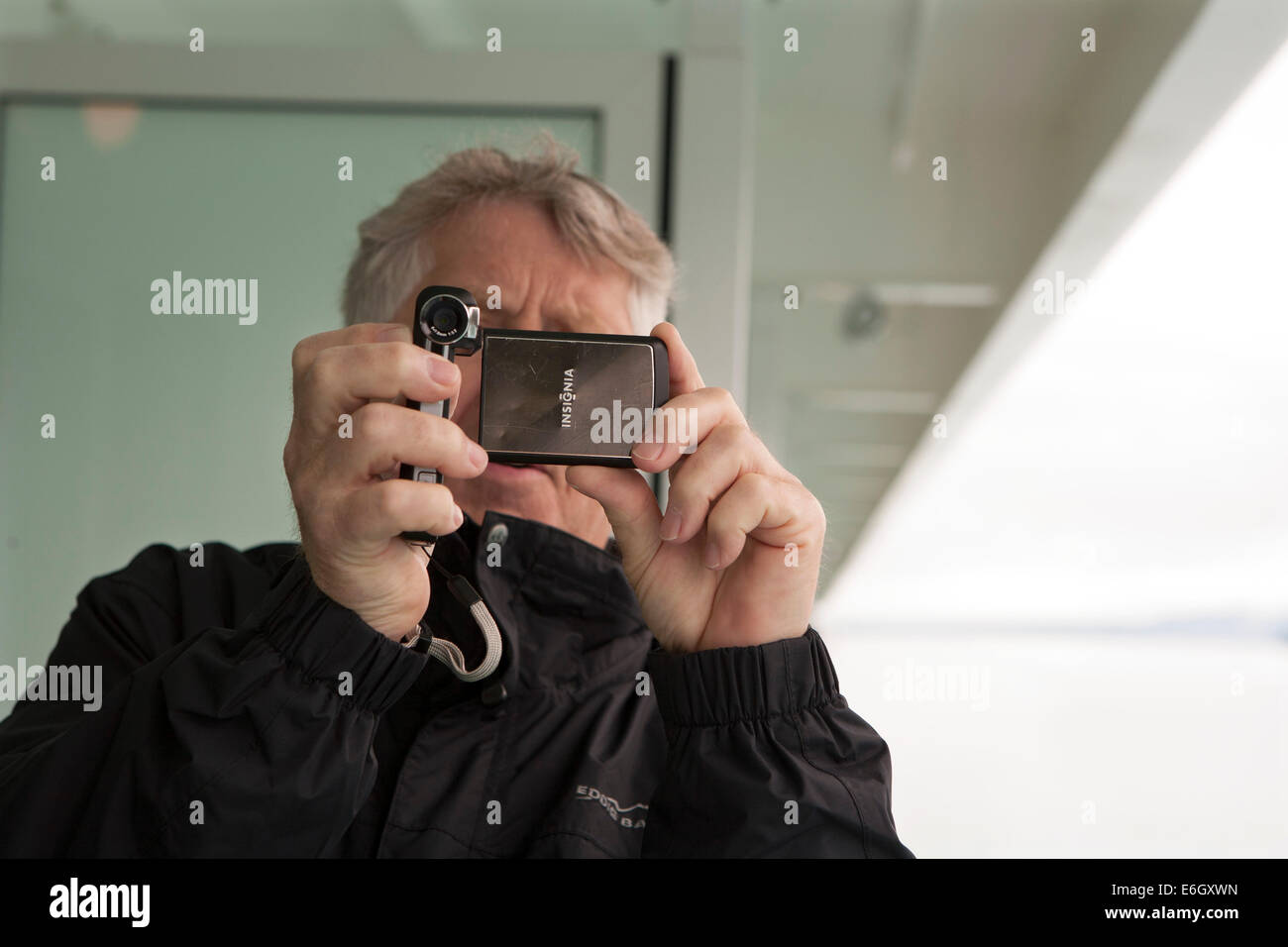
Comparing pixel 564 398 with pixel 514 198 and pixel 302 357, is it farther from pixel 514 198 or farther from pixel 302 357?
pixel 514 198

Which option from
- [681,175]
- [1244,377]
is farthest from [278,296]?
[1244,377]

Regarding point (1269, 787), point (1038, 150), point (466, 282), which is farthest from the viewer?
point (1269, 787)

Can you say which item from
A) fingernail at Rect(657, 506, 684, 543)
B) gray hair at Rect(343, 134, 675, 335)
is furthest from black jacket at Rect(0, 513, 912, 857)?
gray hair at Rect(343, 134, 675, 335)

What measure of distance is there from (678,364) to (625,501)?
4.9 inches

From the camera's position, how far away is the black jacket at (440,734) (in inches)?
→ 28.0

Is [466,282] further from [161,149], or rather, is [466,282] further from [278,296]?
[161,149]

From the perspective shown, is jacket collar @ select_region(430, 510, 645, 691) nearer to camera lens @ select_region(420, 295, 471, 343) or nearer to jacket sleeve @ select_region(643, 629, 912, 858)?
jacket sleeve @ select_region(643, 629, 912, 858)

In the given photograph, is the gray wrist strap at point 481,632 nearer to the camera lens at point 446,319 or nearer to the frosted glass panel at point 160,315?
Result: the camera lens at point 446,319

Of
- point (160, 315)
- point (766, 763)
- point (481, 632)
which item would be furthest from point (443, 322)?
point (160, 315)

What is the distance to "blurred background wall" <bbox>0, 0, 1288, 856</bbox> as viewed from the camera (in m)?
1.47

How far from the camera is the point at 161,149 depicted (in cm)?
149

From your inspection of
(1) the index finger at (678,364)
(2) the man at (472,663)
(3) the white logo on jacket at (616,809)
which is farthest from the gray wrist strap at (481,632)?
(1) the index finger at (678,364)

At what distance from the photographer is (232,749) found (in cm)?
71

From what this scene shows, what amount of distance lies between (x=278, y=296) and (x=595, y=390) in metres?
0.91
